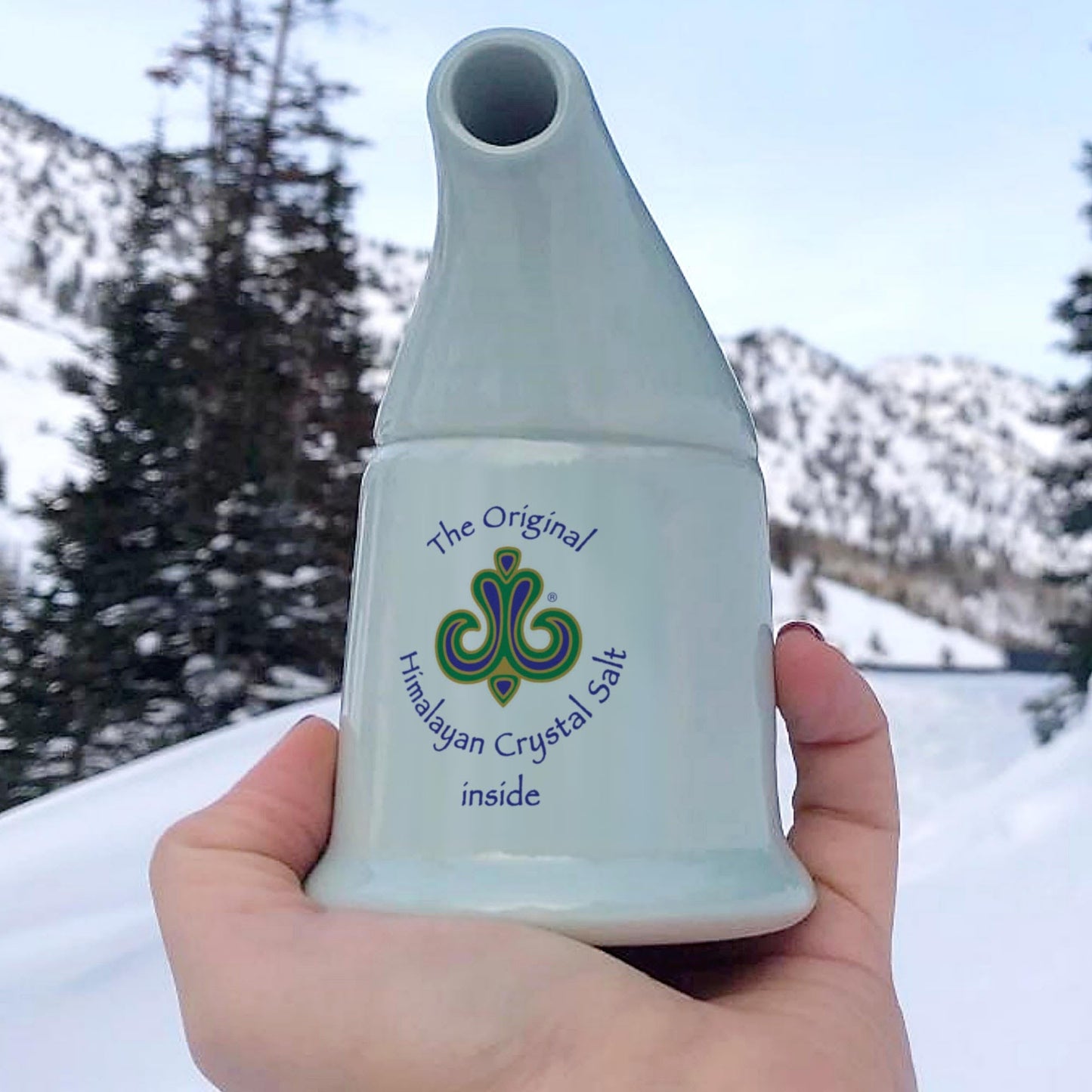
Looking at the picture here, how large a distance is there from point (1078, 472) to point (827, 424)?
3349mm

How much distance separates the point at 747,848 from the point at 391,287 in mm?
3807

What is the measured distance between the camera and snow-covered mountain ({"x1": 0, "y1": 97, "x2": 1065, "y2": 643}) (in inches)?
151

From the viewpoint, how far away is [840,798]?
0.67m

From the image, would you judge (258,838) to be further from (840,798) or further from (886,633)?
(886,633)

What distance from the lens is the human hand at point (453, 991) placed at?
49 cm

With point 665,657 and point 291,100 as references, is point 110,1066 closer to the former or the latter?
point 665,657

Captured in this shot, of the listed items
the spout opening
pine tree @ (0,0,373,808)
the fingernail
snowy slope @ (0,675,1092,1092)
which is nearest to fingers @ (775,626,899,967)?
the fingernail


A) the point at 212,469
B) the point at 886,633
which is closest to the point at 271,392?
the point at 212,469

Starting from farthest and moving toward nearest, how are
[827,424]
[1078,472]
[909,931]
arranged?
[827,424] < [1078,472] < [909,931]

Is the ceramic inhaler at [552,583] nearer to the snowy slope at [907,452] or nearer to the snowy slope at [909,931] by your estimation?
the snowy slope at [909,931]

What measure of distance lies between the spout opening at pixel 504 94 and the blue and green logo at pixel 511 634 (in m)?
0.18

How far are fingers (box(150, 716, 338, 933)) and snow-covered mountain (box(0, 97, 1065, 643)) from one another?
0.85 ft

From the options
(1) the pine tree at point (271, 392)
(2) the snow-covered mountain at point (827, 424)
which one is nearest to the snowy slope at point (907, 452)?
(2) the snow-covered mountain at point (827, 424)

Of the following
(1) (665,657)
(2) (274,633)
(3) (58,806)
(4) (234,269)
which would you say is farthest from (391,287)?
(1) (665,657)
